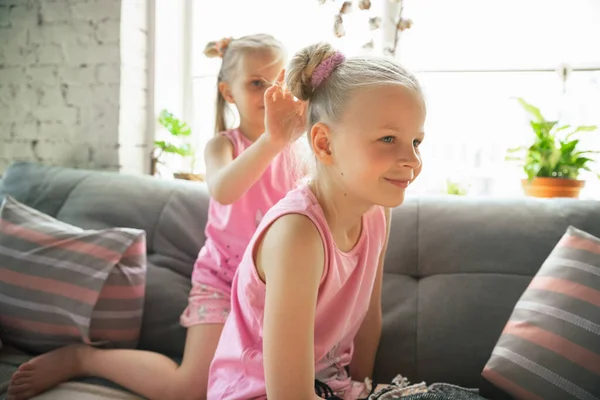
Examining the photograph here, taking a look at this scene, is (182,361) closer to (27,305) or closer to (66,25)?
(27,305)

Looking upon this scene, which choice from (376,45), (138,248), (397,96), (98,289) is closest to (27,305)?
(98,289)

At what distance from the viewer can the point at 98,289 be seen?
1.55m

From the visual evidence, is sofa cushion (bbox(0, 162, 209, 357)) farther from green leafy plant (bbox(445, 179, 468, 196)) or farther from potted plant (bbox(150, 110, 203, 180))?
green leafy plant (bbox(445, 179, 468, 196))

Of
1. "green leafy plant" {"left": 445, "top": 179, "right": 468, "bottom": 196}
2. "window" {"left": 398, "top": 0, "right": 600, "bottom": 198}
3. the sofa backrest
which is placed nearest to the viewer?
the sofa backrest

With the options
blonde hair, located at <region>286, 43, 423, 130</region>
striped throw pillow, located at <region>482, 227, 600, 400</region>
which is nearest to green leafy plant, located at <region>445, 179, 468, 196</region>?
striped throw pillow, located at <region>482, 227, 600, 400</region>

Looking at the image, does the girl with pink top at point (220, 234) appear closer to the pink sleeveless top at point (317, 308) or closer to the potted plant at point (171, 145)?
the pink sleeveless top at point (317, 308)

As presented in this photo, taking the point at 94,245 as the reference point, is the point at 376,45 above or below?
above

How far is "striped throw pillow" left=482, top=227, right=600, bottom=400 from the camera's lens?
123 cm

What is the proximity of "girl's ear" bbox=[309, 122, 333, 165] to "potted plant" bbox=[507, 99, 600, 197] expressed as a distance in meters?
1.33

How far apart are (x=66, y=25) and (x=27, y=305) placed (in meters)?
1.53

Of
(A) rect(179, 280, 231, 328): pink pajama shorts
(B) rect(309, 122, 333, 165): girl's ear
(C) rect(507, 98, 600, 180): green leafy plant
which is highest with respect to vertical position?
(B) rect(309, 122, 333, 165): girl's ear

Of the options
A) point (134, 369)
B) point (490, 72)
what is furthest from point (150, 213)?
point (490, 72)

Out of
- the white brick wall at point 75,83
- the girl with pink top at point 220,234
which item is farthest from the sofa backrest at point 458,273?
the white brick wall at point 75,83

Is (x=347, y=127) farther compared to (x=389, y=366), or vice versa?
(x=389, y=366)
